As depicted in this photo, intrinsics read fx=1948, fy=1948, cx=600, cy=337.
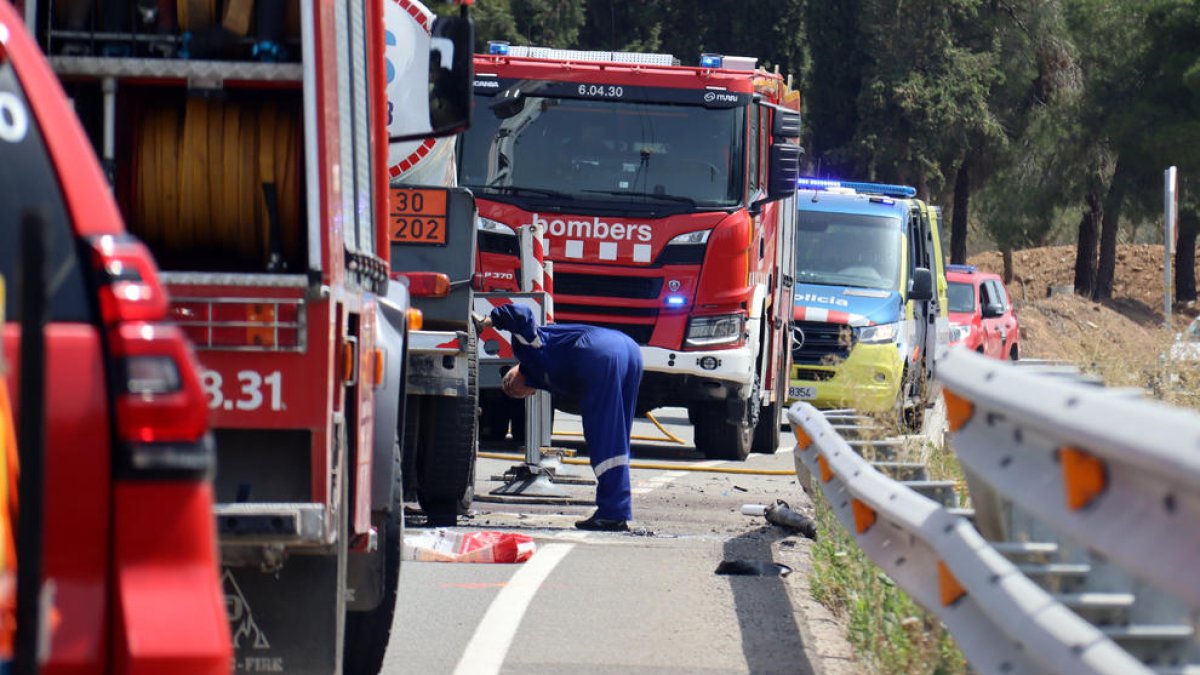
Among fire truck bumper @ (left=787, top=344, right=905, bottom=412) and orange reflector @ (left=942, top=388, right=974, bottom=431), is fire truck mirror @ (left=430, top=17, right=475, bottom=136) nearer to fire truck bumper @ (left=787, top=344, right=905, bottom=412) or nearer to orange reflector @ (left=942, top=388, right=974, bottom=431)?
orange reflector @ (left=942, top=388, right=974, bottom=431)

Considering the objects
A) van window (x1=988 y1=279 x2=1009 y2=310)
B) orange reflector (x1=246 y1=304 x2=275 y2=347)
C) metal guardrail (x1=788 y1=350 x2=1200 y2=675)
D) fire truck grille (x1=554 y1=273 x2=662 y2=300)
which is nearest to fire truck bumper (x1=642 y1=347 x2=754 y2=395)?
fire truck grille (x1=554 y1=273 x2=662 y2=300)

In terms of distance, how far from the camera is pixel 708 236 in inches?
588

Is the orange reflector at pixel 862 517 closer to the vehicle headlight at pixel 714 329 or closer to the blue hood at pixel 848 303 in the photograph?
the vehicle headlight at pixel 714 329

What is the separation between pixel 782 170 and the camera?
15.1 metres

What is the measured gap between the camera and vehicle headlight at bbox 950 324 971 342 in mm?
23794

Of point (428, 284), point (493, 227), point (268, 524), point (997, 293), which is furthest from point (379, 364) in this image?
point (997, 293)

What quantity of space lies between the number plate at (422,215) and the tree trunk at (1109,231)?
3762 cm

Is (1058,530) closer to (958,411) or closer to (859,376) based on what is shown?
(958,411)

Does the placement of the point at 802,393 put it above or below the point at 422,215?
below

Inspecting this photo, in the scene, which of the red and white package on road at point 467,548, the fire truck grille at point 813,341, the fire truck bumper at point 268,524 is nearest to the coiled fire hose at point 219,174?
the fire truck bumper at point 268,524

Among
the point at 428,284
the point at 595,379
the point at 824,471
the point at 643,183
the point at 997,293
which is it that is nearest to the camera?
the point at 824,471

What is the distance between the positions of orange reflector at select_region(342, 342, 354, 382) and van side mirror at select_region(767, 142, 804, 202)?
388 inches

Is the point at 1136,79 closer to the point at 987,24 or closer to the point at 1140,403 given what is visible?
the point at 987,24

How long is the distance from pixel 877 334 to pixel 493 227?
197 inches
